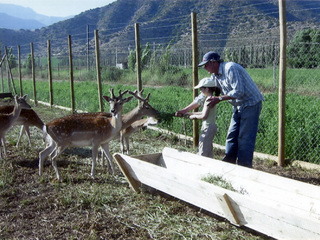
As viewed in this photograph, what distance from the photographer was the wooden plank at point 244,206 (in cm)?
377

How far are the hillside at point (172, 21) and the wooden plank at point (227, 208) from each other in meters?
34.7

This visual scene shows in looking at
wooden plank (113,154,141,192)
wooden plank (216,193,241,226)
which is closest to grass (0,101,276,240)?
wooden plank (113,154,141,192)

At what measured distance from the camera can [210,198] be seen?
187 inches

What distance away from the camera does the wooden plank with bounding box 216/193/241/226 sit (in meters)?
4.39

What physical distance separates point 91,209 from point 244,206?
7.85ft

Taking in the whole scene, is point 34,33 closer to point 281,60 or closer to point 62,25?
point 62,25

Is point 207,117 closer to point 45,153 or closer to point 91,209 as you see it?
point 91,209

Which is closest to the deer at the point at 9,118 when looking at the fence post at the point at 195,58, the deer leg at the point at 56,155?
the deer leg at the point at 56,155

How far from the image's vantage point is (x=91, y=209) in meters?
5.73

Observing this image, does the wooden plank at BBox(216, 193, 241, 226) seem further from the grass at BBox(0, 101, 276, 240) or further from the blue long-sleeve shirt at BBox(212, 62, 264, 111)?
the blue long-sleeve shirt at BBox(212, 62, 264, 111)

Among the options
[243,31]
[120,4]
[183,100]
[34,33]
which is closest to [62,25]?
[34,33]

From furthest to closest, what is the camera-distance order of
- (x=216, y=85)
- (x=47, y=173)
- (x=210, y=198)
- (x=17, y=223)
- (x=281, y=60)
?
(x=47, y=173) → (x=281, y=60) → (x=216, y=85) → (x=17, y=223) → (x=210, y=198)

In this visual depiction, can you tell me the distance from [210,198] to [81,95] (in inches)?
472

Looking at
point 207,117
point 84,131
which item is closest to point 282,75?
point 207,117
